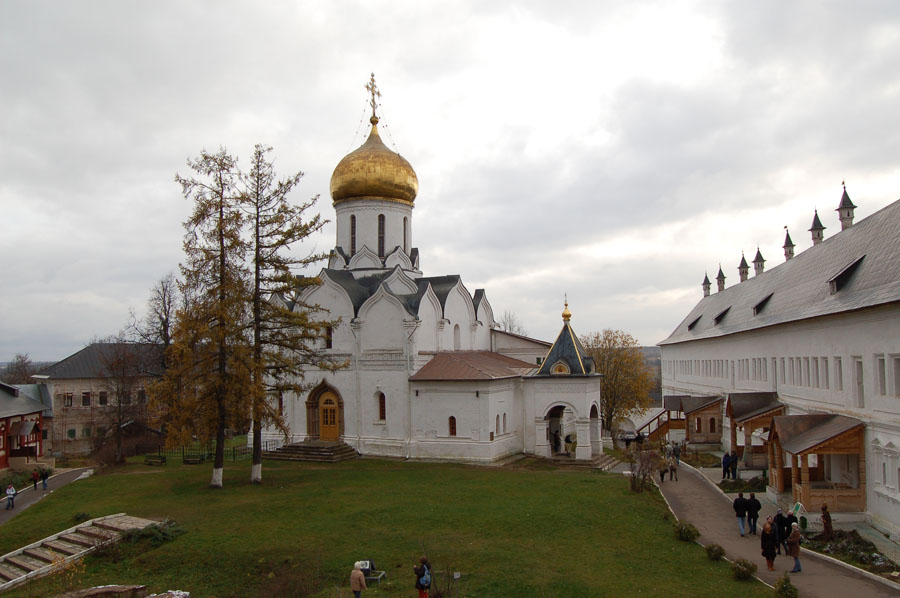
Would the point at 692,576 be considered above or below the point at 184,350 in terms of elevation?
below

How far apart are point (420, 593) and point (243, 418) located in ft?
35.4

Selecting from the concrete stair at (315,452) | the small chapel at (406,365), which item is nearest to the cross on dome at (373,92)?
the small chapel at (406,365)

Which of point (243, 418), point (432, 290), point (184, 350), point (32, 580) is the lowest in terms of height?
point (32, 580)

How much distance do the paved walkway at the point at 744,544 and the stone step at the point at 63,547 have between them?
1460 cm

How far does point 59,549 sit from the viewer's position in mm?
15008

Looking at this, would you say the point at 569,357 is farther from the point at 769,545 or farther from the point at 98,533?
the point at 98,533

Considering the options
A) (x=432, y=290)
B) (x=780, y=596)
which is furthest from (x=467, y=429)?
(x=780, y=596)

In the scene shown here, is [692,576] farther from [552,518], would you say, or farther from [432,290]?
[432,290]

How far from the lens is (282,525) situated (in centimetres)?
1602

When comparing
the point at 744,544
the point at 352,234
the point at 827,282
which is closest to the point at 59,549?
the point at 744,544

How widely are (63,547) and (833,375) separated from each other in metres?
20.2

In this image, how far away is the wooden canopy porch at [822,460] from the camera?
50.8ft

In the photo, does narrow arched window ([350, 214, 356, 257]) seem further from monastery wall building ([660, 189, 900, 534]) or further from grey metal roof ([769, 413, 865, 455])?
grey metal roof ([769, 413, 865, 455])

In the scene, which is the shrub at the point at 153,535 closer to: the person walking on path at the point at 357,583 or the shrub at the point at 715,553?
the person walking on path at the point at 357,583
